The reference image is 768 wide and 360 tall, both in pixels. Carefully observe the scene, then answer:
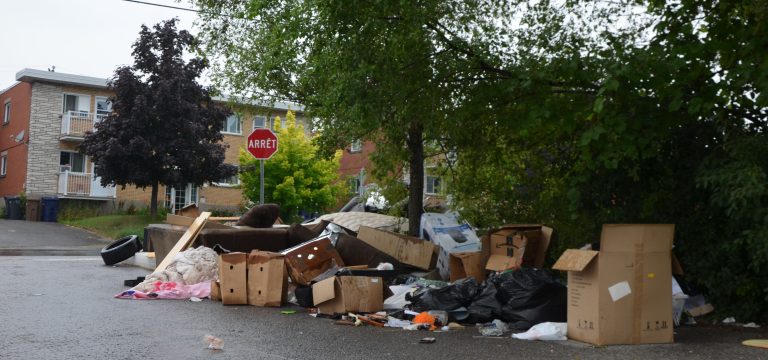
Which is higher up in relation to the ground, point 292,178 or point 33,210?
point 292,178

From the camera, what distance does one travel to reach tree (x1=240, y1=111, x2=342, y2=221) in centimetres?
2928

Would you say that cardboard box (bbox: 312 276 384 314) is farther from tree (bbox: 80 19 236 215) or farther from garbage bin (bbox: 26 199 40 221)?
garbage bin (bbox: 26 199 40 221)

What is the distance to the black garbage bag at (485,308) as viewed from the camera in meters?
7.94

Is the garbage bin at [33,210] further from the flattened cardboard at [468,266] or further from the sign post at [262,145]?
the flattened cardboard at [468,266]

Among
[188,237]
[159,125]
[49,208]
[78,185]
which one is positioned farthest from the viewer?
[78,185]

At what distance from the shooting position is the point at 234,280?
929 cm

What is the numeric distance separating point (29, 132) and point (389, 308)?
30.4 m

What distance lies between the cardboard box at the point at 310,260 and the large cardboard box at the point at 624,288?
3752mm

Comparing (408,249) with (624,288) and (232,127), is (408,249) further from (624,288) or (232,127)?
(232,127)

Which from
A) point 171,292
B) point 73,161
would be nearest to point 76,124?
point 73,161

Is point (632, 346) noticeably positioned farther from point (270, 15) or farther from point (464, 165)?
point (270, 15)

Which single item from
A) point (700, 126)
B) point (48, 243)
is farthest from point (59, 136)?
point (700, 126)

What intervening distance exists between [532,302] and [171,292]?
4.67 meters

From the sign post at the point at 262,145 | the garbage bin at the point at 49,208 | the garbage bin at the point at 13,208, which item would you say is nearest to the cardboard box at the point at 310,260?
the sign post at the point at 262,145
